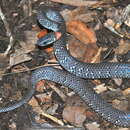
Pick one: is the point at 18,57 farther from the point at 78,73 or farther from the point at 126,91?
the point at 126,91

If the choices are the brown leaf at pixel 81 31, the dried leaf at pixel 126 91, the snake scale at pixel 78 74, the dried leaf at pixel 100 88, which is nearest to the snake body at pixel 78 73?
the snake scale at pixel 78 74

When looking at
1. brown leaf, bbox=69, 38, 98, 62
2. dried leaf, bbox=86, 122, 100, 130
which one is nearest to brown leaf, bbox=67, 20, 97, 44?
brown leaf, bbox=69, 38, 98, 62

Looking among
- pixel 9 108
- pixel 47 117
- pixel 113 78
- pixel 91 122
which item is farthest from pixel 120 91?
pixel 9 108

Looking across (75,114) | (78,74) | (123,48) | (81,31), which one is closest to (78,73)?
(78,74)

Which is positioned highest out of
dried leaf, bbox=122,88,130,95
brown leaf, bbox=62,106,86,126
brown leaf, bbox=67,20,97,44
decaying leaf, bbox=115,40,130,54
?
brown leaf, bbox=67,20,97,44

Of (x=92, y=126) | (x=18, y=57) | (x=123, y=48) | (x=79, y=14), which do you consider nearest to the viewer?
(x=92, y=126)

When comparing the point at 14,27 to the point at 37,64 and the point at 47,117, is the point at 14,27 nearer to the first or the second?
the point at 37,64

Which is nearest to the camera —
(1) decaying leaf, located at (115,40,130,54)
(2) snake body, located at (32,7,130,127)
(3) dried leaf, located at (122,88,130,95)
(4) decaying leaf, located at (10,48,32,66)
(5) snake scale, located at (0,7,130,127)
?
Answer: (5) snake scale, located at (0,7,130,127)

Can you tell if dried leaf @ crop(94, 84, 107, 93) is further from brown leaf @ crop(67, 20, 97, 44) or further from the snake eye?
the snake eye
